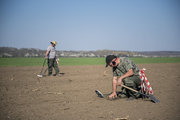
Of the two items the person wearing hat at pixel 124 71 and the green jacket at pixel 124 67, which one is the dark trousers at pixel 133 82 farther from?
the green jacket at pixel 124 67

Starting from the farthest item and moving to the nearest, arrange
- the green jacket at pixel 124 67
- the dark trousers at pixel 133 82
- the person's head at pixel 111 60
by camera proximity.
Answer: the dark trousers at pixel 133 82
the green jacket at pixel 124 67
the person's head at pixel 111 60

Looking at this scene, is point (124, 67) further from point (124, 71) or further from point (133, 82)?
point (133, 82)

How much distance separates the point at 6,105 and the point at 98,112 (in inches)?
112

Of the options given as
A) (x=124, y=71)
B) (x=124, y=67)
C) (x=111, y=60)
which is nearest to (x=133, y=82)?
(x=124, y=71)

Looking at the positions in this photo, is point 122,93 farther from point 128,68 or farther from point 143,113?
point 143,113

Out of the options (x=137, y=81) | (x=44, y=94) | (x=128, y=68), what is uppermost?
(x=128, y=68)

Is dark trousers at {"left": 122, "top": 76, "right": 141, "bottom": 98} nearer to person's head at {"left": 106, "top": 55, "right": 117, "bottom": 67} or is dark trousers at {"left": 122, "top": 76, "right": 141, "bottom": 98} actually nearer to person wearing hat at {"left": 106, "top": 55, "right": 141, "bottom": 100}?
person wearing hat at {"left": 106, "top": 55, "right": 141, "bottom": 100}

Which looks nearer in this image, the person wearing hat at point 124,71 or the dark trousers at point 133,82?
the person wearing hat at point 124,71

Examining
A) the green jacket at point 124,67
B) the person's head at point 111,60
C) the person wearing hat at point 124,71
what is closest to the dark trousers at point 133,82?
the person wearing hat at point 124,71

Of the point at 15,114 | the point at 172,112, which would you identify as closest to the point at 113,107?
the point at 172,112

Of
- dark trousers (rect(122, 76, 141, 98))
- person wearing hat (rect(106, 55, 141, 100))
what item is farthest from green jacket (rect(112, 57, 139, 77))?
dark trousers (rect(122, 76, 141, 98))

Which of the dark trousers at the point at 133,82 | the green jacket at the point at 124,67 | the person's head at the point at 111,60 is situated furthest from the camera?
the dark trousers at the point at 133,82

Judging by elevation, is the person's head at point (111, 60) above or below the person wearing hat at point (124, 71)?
above

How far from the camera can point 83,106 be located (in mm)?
5941
